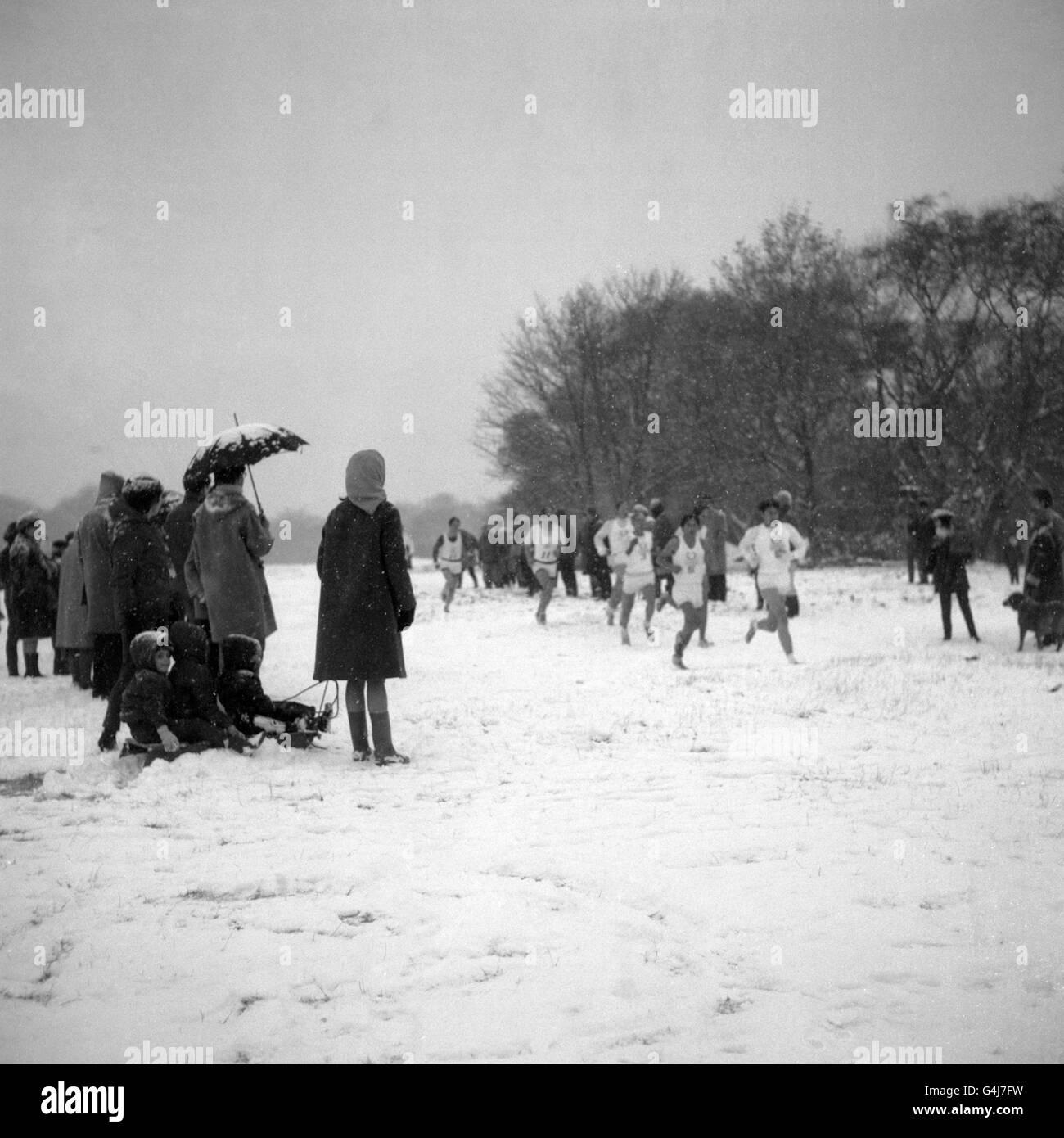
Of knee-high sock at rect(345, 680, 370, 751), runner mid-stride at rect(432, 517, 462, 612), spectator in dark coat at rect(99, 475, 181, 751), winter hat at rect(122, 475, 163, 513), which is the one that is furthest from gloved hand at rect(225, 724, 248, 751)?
runner mid-stride at rect(432, 517, 462, 612)

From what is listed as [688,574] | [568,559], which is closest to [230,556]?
[688,574]

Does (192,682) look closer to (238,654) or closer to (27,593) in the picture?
(238,654)

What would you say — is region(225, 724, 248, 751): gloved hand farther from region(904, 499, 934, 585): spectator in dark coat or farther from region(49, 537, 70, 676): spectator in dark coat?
region(904, 499, 934, 585): spectator in dark coat

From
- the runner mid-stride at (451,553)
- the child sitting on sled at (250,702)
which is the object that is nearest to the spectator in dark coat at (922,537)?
the runner mid-stride at (451,553)

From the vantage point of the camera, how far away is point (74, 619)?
12.5 metres

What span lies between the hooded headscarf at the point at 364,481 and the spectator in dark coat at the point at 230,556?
41.1 inches

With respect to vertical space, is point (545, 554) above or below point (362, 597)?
above

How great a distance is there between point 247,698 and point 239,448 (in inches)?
72.7

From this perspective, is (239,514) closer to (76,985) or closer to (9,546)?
(76,985)

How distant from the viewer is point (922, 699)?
10.7 meters

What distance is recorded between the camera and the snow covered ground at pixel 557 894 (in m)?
3.56

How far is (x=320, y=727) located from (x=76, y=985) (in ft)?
14.0

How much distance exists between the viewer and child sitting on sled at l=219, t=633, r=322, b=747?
26.0 ft
